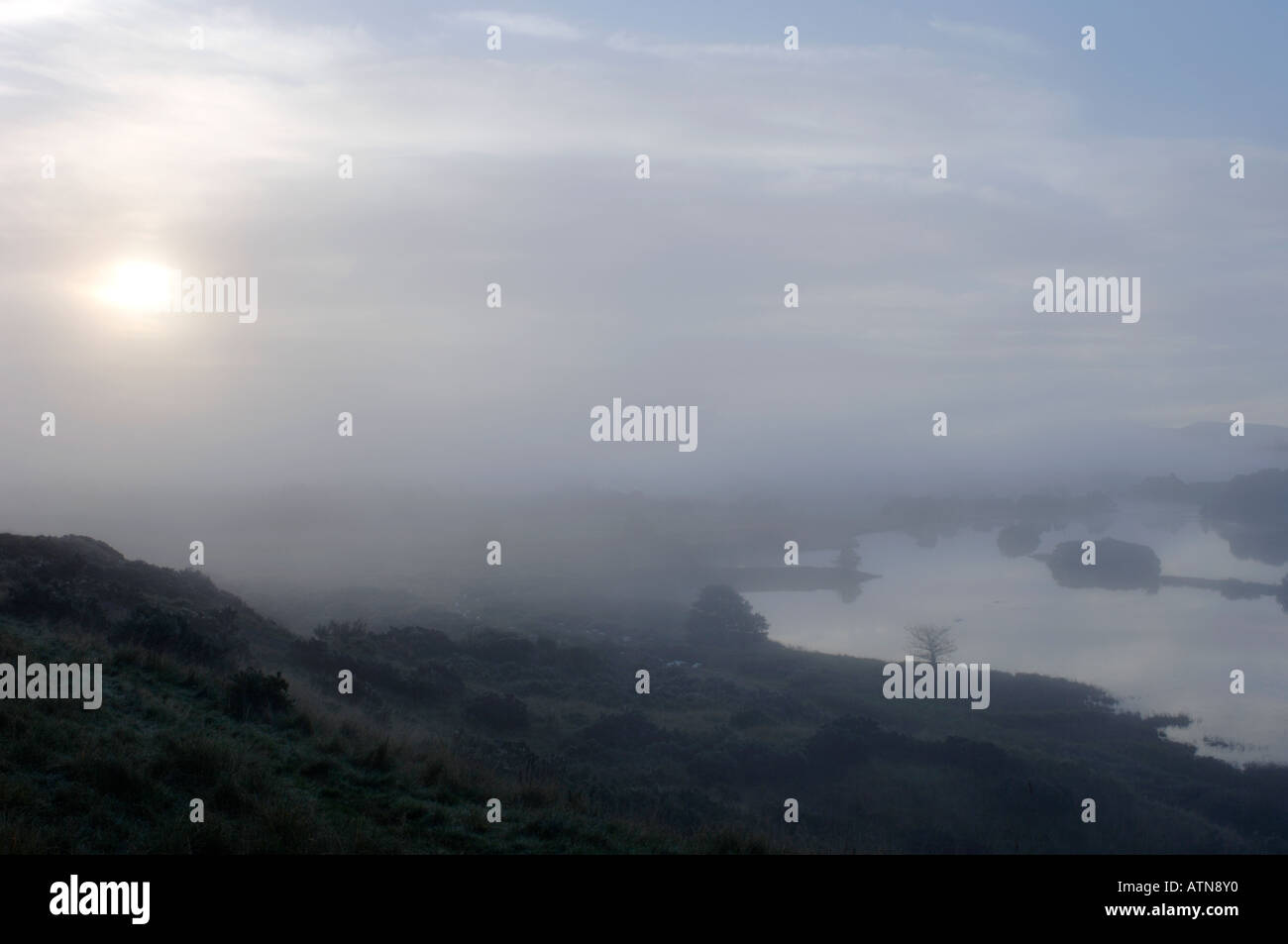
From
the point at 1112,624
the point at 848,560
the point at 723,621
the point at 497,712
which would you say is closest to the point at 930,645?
the point at 723,621

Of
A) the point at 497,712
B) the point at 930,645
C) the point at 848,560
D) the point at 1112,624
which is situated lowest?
the point at 497,712

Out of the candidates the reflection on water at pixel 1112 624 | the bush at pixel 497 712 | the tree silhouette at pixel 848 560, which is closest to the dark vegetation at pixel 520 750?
the bush at pixel 497 712

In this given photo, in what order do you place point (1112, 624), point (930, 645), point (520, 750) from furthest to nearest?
point (1112, 624) < point (930, 645) < point (520, 750)

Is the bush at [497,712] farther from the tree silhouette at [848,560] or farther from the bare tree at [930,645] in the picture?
the tree silhouette at [848,560]

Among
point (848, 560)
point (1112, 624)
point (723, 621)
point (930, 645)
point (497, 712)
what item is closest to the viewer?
point (497, 712)

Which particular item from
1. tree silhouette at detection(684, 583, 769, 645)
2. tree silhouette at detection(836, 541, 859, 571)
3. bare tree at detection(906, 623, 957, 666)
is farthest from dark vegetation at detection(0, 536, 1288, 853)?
tree silhouette at detection(836, 541, 859, 571)

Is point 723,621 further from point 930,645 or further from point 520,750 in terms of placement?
point 520,750
